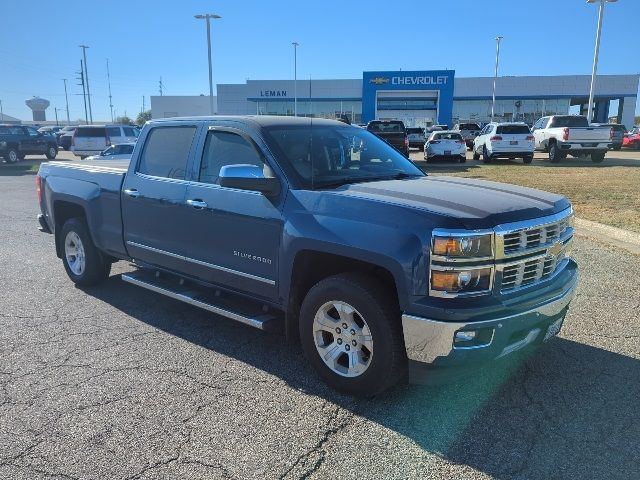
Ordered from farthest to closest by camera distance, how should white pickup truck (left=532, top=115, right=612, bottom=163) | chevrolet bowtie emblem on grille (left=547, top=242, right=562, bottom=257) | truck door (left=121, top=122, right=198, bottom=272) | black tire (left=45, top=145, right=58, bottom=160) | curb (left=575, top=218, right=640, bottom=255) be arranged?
1. black tire (left=45, top=145, right=58, bottom=160)
2. white pickup truck (left=532, top=115, right=612, bottom=163)
3. curb (left=575, top=218, right=640, bottom=255)
4. truck door (left=121, top=122, right=198, bottom=272)
5. chevrolet bowtie emblem on grille (left=547, top=242, right=562, bottom=257)

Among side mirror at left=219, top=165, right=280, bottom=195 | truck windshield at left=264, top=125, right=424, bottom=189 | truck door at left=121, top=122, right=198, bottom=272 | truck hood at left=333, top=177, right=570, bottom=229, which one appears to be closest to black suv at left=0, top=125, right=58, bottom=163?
truck door at left=121, top=122, right=198, bottom=272

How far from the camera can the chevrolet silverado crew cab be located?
3160 millimetres

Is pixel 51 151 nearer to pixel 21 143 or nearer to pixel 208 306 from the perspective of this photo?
pixel 21 143

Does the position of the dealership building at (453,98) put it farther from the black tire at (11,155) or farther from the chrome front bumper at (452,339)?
the chrome front bumper at (452,339)

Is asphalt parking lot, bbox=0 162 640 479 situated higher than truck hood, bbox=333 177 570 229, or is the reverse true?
truck hood, bbox=333 177 570 229

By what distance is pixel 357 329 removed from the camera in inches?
140

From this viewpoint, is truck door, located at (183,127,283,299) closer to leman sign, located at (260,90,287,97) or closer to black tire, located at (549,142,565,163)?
black tire, located at (549,142,565,163)

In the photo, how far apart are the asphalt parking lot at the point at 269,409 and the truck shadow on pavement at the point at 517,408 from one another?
1 cm

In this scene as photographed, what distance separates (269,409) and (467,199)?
189 cm

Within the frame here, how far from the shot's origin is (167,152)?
5.02 metres

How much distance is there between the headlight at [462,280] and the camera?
10.2 feet

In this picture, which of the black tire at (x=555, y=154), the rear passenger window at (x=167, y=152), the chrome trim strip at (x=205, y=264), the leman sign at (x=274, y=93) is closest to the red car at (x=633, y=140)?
the black tire at (x=555, y=154)

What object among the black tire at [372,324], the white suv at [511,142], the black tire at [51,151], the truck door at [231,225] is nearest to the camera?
the black tire at [372,324]

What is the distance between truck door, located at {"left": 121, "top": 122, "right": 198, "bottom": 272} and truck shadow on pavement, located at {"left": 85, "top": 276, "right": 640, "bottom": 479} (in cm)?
80
